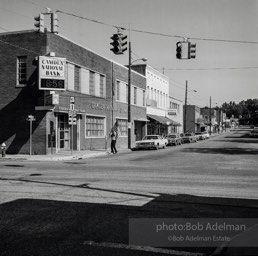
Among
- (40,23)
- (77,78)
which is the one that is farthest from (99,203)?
(77,78)

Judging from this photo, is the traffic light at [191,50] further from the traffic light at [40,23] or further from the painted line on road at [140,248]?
the painted line on road at [140,248]

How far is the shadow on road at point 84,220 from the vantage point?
5.14 metres

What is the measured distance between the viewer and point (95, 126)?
3209 cm

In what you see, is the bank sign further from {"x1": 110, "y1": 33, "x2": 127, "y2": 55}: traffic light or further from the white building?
the white building

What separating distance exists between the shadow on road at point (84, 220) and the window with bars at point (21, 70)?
17736 millimetres

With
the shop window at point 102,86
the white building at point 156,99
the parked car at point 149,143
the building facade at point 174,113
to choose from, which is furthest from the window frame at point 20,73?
the building facade at point 174,113

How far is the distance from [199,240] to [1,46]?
23110mm

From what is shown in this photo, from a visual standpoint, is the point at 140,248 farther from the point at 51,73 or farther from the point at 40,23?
the point at 51,73

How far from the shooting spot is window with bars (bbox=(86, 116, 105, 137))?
30.7m

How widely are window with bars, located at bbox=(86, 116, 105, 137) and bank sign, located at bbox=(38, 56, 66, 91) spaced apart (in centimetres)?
721

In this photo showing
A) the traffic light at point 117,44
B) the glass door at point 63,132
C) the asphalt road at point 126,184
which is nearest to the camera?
the asphalt road at point 126,184

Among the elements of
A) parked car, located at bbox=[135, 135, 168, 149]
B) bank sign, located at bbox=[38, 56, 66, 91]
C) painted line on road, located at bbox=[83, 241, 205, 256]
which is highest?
→ bank sign, located at bbox=[38, 56, 66, 91]

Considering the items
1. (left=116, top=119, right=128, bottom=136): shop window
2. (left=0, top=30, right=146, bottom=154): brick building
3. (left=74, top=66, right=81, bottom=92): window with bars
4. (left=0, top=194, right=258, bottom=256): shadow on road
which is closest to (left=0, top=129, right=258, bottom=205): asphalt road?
(left=0, top=194, right=258, bottom=256): shadow on road

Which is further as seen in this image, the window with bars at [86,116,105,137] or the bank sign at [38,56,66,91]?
the window with bars at [86,116,105,137]
